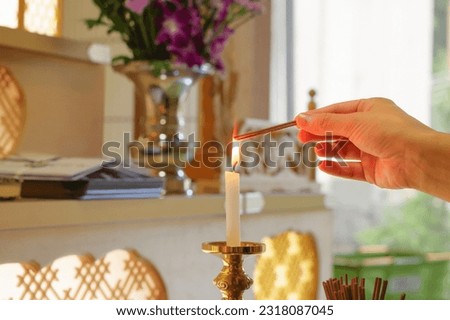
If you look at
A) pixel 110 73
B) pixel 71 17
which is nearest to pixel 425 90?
pixel 110 73

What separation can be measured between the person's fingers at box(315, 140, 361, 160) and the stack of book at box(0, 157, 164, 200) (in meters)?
0.38

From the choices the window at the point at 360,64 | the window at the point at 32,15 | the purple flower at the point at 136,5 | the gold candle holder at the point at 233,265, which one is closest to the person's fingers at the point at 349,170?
the gold candle holder at the point at 233,265

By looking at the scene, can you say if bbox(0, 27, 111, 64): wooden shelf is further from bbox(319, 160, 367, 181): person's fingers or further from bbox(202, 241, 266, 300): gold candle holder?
bbox(202, 241, 266, 300): gold candle holder

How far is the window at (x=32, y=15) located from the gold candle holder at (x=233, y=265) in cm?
106

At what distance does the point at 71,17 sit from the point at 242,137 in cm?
128

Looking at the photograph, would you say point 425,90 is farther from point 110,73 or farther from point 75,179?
point 75,179

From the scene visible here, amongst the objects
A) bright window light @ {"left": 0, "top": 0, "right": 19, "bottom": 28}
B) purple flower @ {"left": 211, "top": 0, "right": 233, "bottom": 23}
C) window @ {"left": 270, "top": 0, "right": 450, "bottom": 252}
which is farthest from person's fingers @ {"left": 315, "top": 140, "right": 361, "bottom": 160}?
window @ {"left": 270, "top": 0, "right": 450, "bottom": 252}

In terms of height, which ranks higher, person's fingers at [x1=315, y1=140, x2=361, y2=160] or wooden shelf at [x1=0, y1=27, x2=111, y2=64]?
wooden shelf at [x1=0, y1=27, x2=111, y2=64]

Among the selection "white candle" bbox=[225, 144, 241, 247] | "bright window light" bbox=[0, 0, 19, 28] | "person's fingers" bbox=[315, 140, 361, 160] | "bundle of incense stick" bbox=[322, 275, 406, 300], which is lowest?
"bundle of incense stick" bbox=[322, 275, 406, 300]

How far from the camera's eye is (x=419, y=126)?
73 centimetres

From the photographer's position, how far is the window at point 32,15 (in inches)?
61.0

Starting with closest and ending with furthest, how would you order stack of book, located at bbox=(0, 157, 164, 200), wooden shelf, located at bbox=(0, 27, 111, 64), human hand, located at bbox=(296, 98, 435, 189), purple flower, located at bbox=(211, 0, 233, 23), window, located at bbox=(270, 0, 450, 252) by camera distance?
human hand, located at bbox=(296, 98, 435, 189) < stack of book, located at bbox=(0, 157, 164, 200) < wooden shelf, located at bbox=(0, 27, 111, 64) < purple flower, located at bbox=(211, 0, 233, 23) < window, located at bbox=(270, 0, 450, 252)

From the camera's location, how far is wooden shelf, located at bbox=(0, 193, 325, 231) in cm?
100

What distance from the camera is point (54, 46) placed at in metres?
1.57
